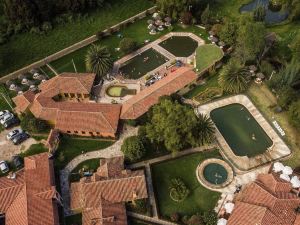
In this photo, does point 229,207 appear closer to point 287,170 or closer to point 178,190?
point 178,190

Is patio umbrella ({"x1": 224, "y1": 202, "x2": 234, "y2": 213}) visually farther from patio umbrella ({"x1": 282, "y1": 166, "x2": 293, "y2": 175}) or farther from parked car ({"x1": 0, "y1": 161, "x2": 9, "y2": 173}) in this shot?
parked car ({"x1": 0, "y1": 161, "x2": 9, "y2": 173})

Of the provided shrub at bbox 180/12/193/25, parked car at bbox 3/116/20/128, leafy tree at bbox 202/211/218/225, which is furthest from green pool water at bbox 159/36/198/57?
leafy tree at bbox 202/211/218/225

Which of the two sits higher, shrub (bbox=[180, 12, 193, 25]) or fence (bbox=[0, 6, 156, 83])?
shrub (bbox=[180, 12, 193, 25])

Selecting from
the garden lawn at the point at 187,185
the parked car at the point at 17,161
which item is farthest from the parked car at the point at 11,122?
the garden lawn at the point at 187,185

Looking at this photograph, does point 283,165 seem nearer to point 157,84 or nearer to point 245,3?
point 157,84

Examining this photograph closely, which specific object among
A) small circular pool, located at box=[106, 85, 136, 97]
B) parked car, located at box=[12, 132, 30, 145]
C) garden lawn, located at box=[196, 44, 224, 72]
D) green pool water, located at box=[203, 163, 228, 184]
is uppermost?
garden lawn, located at box=[196, 44, 224, 72]

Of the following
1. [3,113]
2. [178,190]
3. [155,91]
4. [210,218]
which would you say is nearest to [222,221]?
[210,218]

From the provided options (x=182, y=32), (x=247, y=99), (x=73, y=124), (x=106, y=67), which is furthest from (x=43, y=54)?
(x=247, y=99)
